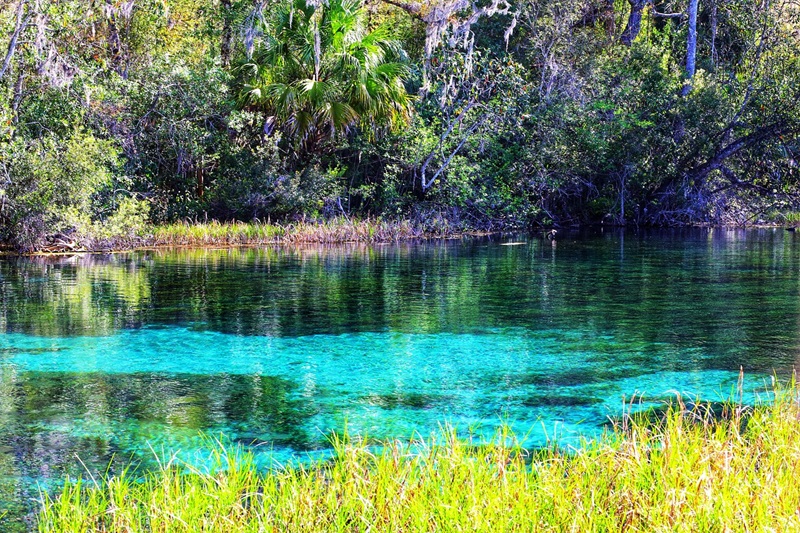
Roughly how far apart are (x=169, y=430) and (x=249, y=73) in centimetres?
1958

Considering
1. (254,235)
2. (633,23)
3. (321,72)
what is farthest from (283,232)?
(633,23)

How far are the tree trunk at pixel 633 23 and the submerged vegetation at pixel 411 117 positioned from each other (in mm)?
70

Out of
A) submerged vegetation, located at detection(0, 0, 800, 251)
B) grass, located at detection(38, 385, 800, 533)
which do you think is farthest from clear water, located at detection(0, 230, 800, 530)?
submerged vegetation, located at detection(0, 0, 800, 251)

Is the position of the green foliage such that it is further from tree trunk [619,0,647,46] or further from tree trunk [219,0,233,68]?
tree trunk [619,0,647,46]

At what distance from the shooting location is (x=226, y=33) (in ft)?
91.7

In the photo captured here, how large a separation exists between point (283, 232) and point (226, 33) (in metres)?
7.42

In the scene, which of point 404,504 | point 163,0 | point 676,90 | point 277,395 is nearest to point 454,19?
point 676,90

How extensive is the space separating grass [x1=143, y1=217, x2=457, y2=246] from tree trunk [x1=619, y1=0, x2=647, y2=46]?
11051 mm

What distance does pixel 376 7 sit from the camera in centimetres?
3103

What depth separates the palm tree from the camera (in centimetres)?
2403

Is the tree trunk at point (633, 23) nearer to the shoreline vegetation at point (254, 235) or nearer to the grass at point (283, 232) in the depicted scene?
the shoreline vegetation at point (254, 235)

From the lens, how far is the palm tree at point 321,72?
24.0 metres

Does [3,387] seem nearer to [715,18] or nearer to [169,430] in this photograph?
[169,430]

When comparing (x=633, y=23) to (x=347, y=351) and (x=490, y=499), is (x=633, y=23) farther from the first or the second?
(x=490, y=499)
